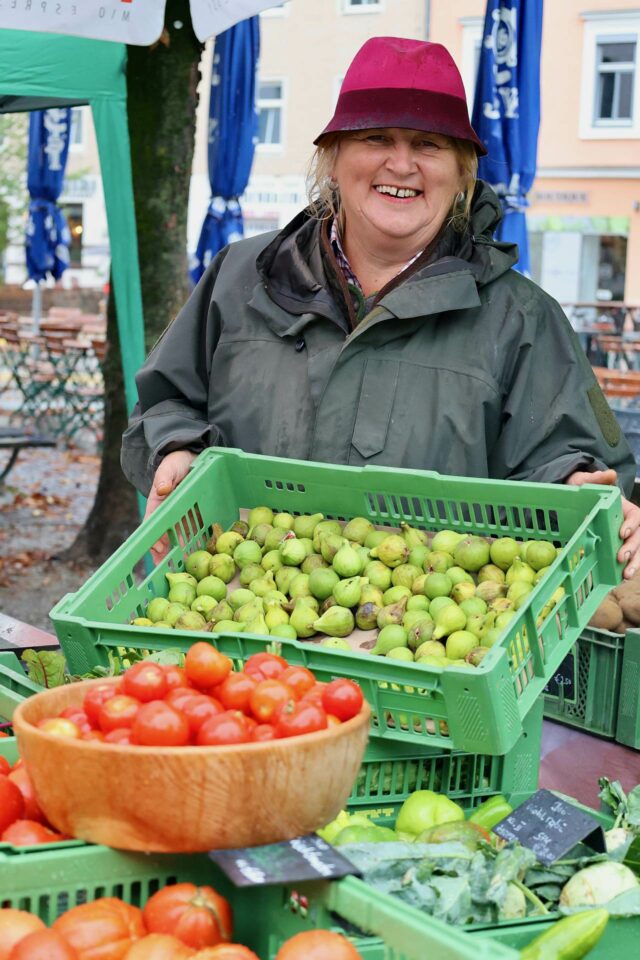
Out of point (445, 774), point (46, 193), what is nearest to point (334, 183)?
point (445, 774)

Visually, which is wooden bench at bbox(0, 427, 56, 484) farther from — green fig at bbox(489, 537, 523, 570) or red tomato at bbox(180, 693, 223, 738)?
red tomato at bbox(180, 693, 223, 738)

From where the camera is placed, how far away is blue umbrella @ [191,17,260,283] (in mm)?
7535

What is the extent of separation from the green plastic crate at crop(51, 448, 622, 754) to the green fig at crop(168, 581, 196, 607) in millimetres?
67

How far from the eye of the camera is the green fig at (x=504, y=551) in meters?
2.65

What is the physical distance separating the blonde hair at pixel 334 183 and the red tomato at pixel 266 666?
1.57 metres

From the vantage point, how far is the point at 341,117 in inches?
119

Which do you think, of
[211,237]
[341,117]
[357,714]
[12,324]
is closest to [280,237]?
[341,117]

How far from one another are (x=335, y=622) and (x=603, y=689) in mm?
997

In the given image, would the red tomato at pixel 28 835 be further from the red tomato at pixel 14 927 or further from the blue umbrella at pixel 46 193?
the blue umbrella at pixel 46 193

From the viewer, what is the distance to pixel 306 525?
2.94 metres

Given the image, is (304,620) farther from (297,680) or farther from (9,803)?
(9,803)

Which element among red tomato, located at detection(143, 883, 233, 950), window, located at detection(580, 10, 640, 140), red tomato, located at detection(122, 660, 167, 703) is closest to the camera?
red tomato, located at detection(143, 883, 233, 950)

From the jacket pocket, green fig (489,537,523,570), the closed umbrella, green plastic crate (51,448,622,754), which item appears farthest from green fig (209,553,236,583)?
the closed umbrella

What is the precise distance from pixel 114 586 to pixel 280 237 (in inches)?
45.7
